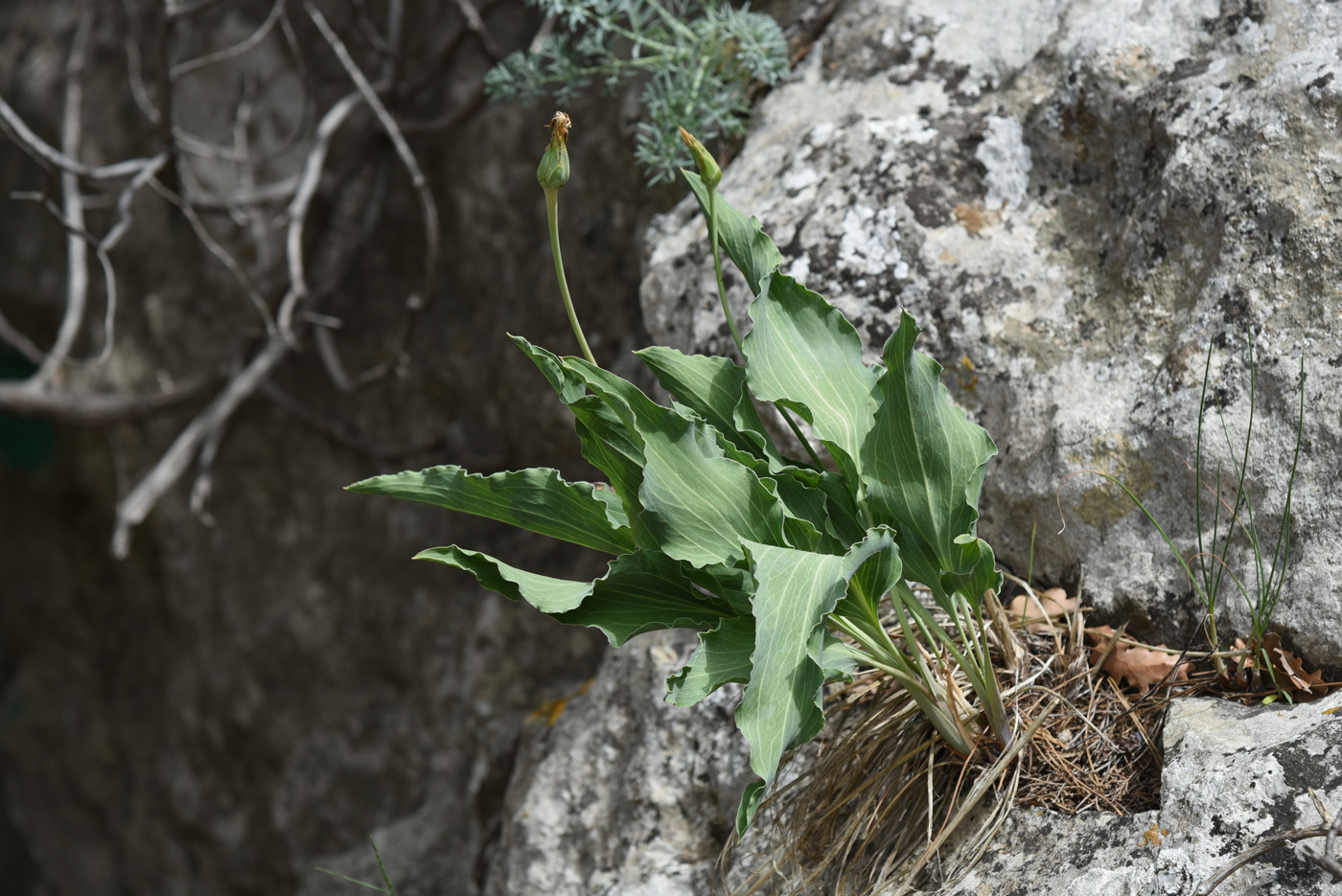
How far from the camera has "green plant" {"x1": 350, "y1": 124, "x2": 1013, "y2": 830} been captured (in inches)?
34.2

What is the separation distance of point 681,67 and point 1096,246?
2.52 feet

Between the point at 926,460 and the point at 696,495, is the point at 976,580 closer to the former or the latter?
the point at 926,460

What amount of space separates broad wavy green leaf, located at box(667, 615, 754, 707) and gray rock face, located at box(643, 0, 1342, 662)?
1.80 feet

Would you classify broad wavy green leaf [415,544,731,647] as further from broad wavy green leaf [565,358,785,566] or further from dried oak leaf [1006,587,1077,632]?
→ dried oak leaf [1006,587,1077,632]

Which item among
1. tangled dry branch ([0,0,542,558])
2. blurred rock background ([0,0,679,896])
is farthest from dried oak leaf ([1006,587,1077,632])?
tangled dry branch ([0,0,542,558])

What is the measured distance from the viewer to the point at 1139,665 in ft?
3.64

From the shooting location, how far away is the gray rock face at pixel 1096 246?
1.09 m

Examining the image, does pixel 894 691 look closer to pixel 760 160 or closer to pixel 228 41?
pixel 760 160

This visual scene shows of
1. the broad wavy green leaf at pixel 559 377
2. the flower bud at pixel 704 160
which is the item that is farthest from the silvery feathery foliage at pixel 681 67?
the broad wavy green leaf at pixel 559 377

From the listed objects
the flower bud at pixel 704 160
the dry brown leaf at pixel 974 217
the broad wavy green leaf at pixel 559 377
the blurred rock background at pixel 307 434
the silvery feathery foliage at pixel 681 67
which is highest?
the silvery feathery foliage at pixel 681 67

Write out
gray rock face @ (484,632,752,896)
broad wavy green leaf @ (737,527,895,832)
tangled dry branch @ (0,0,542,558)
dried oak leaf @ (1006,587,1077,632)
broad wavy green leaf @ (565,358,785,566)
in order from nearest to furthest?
broad wavy green leaf @ (737,527,895,832) → broad wavy green leaf @ (565,358,785,566) → dried oak leaf @ (1006,587,1077,632) → gray rock face @ (484,632,752,896) → tangled dry branch @ (0,0,542,558)

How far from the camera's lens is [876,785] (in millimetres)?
1119

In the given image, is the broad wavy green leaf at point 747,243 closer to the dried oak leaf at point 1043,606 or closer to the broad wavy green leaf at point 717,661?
the broad wavy green leaf at point 717,661

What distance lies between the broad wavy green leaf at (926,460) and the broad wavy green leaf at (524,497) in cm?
29
